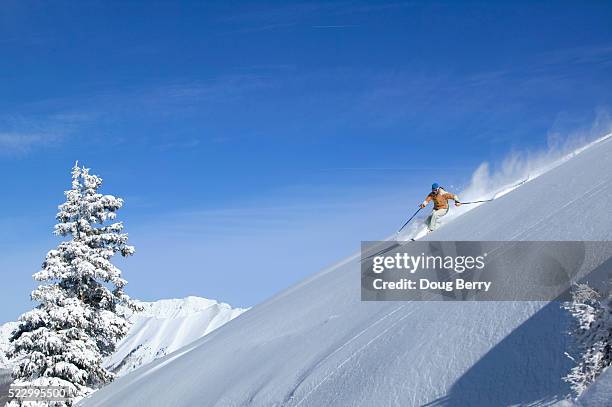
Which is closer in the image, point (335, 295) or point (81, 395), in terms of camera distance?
point (335, 295)

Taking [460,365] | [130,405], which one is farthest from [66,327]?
[460,365]

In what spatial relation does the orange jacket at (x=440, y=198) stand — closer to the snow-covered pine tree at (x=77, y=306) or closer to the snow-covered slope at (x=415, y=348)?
the snow-covered slope at (x=415, y=348)

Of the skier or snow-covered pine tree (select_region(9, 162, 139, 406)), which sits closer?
the skier

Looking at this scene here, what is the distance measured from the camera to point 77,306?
18.7m

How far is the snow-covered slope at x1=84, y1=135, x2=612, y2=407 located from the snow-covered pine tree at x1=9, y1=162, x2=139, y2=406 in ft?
22.2

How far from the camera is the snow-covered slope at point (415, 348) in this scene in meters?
4.59

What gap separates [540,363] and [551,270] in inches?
70.8

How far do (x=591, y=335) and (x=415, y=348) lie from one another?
2.45 meters

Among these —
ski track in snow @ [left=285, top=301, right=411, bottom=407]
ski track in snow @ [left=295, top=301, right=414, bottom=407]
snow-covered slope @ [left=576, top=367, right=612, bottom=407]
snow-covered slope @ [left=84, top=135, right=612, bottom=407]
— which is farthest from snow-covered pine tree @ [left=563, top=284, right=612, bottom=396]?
ski track in snow @ [left=285, top=301, right=411, bottom=407]

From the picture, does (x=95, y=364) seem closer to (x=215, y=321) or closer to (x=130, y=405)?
(x=130, y=405)

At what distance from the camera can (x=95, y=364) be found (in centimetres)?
1853

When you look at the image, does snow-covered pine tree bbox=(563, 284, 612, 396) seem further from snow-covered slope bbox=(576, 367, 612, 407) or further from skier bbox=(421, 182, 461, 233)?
skier bbox=(421, 182, 461, 233)

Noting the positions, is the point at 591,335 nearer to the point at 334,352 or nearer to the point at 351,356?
the point at 351,356

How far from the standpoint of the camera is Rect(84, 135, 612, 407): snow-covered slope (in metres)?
4.59
